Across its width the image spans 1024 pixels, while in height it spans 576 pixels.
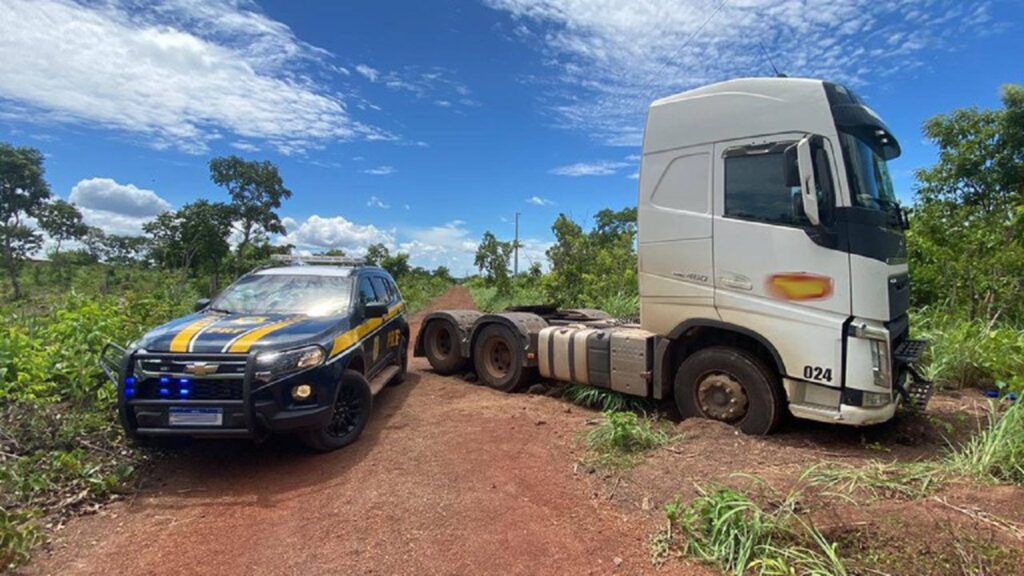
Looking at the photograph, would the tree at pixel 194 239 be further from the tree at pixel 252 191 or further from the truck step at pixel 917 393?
the truck step at pixel 917 393

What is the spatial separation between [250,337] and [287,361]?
413 mm

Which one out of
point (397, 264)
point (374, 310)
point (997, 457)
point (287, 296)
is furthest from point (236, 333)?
point (397, 264)

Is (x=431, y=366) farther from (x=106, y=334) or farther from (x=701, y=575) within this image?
(x=701, y=575)

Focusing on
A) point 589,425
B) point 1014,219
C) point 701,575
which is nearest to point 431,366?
point 589,425

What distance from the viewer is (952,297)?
8703mm

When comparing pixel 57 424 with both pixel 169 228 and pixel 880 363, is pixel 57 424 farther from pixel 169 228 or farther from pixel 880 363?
pixel 169 228

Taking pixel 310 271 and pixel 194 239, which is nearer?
pixel 310 271

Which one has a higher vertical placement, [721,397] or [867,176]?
[867,176]

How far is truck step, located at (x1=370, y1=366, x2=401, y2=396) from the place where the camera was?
236 inches

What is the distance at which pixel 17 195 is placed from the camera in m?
20.4

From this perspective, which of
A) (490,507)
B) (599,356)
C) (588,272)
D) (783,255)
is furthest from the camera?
(588,272)

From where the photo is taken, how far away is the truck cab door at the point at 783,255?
440 cm

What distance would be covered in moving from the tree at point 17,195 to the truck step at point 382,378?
2004 centimetres

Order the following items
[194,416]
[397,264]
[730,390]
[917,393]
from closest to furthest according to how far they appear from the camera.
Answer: [194,416] < [917,393] < [730,390] < [397,264]
